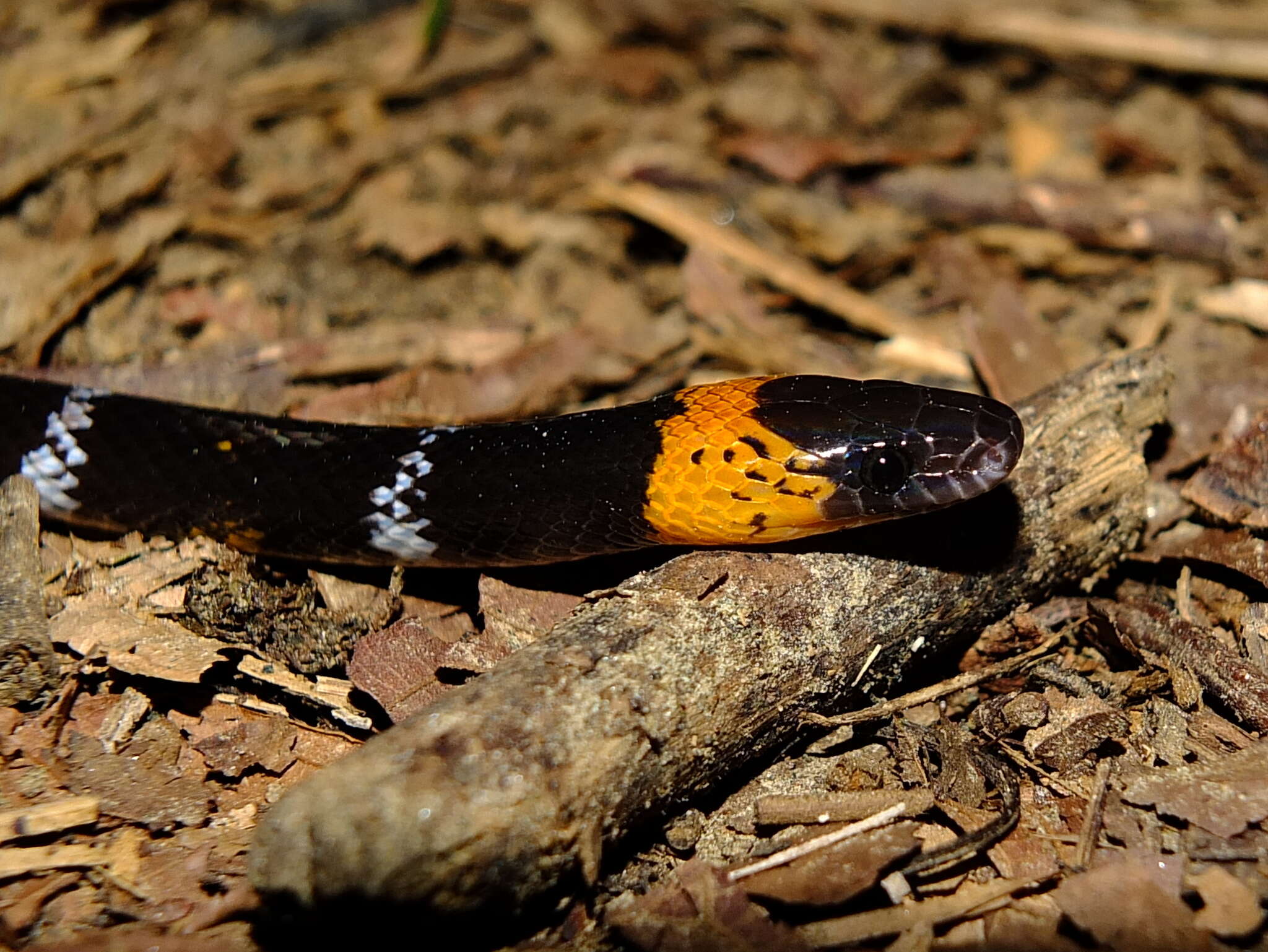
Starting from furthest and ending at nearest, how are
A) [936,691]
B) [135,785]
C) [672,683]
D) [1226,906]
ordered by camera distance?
[936,691], [135,785], [672,683], [1226,906]

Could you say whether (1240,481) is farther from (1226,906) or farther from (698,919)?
(698,919)

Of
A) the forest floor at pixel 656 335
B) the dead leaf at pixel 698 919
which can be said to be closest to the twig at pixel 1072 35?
the forest floor at pixel 656 335

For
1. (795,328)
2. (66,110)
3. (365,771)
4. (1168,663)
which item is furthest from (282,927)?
(66,110)

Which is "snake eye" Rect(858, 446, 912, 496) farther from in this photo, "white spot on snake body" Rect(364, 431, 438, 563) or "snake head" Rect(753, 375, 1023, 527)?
"white spot on snake body" Rect(364, 431, 438, 563)

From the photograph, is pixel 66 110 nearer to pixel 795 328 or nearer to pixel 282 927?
pixel 795 328

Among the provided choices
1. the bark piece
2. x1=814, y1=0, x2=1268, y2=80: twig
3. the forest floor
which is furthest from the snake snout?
x1=814, y1=0, x2=1268, y2=80: twig

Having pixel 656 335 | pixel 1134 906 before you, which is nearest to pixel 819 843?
pixel 1134 906
